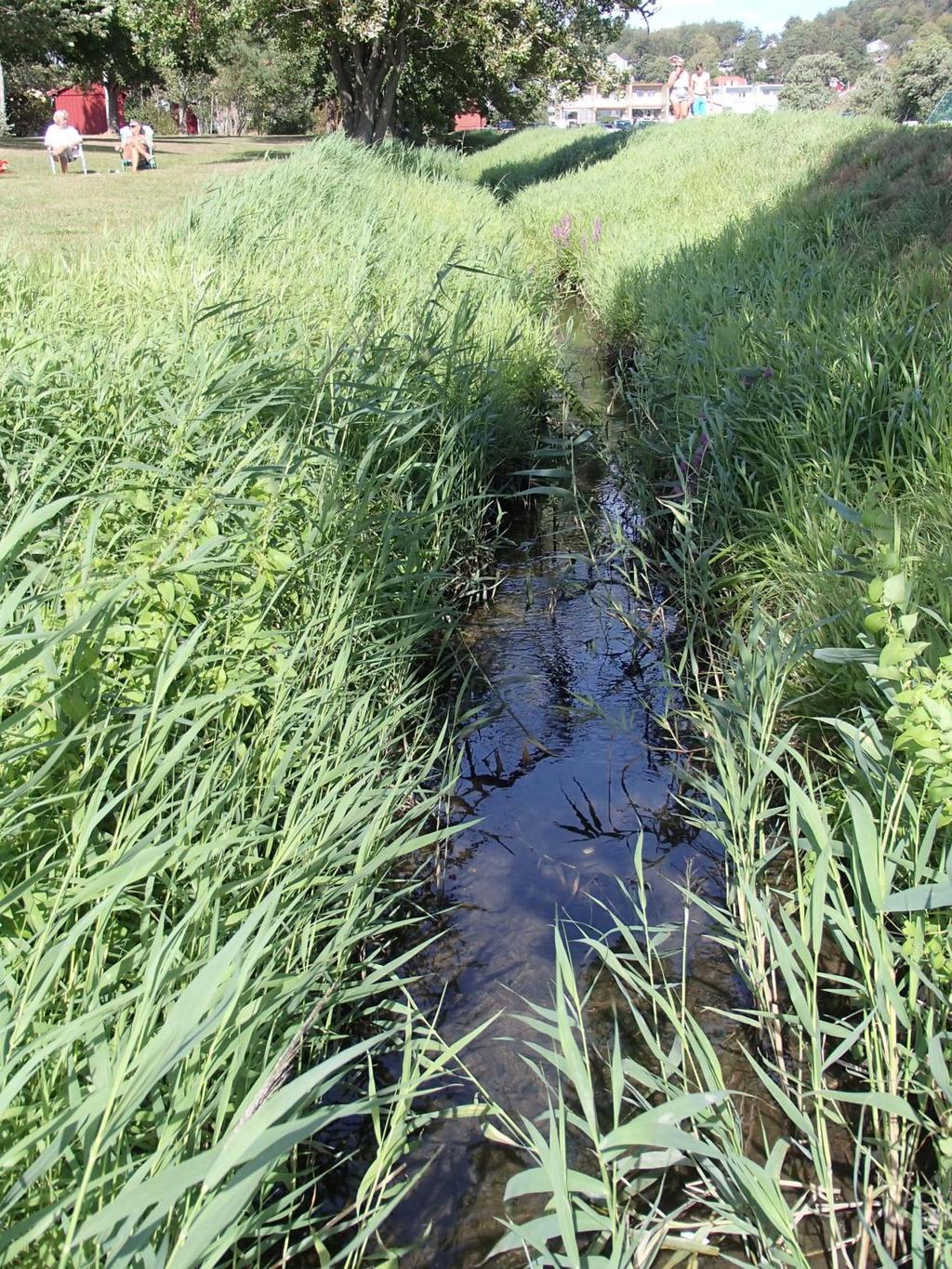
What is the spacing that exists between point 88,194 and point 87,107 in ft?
128

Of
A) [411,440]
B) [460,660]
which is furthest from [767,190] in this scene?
[460,660]

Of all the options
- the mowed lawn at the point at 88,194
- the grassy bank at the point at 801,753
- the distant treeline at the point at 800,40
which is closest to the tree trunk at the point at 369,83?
the mowed lawn at the point at 88,194

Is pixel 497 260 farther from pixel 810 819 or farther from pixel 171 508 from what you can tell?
pixel 810 819

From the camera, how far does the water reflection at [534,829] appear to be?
2152 millimetres

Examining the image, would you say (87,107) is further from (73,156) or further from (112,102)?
(73,156)

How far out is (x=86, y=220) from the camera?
31.9ft

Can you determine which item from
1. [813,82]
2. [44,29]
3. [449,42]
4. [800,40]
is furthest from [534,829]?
[800,40]

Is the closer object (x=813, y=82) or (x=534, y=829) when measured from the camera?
(x=534, y=829)

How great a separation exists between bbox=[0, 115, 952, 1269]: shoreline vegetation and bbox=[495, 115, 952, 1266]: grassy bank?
19mm

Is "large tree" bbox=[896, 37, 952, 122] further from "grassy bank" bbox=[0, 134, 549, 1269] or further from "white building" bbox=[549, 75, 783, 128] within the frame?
"white building" bbox=[549, 75, 783, 128]

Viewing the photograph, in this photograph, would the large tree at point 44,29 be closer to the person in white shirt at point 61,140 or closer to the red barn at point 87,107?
the red barn at point 87,107

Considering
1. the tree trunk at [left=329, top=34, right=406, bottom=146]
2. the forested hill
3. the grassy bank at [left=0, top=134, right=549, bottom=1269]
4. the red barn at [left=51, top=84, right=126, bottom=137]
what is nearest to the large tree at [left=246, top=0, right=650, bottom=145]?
the tree trunk at [left=329, top=34, right=406, bottom=146]

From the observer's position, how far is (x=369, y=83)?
20.1 m

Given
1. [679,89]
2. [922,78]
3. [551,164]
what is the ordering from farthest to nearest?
[922,78]
[679,89]
[551,164]
